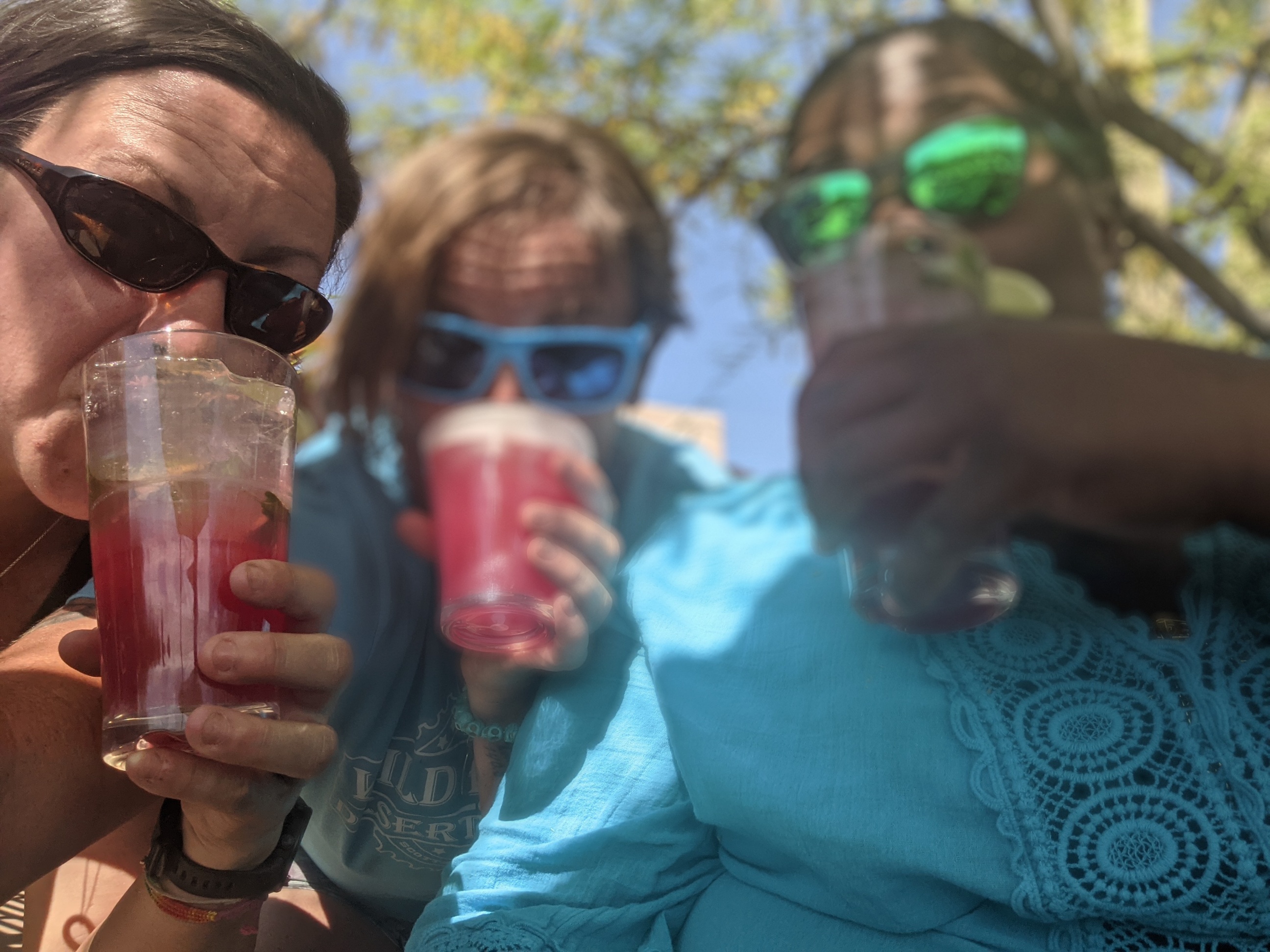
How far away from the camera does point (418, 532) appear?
92 centimetres

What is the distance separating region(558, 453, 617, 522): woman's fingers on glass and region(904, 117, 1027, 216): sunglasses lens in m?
0.53

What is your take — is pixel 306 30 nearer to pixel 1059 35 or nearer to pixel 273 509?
pixel 273 509

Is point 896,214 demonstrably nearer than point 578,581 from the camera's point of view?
No

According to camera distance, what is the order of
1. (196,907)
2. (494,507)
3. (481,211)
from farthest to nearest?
(481,211) < (494,507) < (196,907)

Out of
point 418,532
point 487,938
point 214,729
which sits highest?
point 214,729

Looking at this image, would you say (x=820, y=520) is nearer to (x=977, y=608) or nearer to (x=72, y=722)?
(x=977, y=608)

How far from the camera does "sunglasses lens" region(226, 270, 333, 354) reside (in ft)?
2.29

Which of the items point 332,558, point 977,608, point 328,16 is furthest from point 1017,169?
point 332,558

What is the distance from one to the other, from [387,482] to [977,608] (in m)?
0.60

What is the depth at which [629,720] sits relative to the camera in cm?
79

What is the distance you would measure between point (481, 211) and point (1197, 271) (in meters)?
1.34

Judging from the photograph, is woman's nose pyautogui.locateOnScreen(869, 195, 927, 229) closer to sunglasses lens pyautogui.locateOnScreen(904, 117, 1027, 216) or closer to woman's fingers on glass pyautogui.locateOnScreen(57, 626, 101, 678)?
sunglasses lens pyautogui.locateOnScreen(904, 117, 1027, 216)

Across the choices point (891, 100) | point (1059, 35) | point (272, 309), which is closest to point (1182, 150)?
point (1059, 35)

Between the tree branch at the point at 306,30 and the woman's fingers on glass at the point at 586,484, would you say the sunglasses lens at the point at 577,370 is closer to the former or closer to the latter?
the woman's fingers on glass at the point at 586,484
